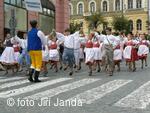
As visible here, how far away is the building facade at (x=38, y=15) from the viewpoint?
2800 centimetres

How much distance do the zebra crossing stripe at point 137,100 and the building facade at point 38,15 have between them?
507 inches

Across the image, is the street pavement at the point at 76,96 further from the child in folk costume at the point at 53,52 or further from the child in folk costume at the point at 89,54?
the child in folk costume at the point at 53,52

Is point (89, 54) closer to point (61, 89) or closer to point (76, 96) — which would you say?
point (61, 89)

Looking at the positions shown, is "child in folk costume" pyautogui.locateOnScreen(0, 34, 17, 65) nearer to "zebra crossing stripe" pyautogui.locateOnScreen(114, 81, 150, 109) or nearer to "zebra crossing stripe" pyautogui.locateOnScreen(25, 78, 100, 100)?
"zebra crossing stripe" pyautogui.locateOnScreen(25, 78, 100, 100)

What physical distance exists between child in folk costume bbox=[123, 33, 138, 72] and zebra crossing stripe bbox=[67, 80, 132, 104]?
5690 mm

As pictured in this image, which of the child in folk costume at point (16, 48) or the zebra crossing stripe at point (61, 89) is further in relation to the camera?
the child in folk costume at point (16, 48)

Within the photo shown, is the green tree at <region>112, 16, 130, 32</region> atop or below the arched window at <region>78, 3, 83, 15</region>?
below

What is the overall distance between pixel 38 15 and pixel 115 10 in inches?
2069

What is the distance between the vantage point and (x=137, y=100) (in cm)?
1073

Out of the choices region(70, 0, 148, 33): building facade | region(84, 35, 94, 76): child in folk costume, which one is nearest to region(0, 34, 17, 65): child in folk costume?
region(84, 35, 94, 76): child in folk costume

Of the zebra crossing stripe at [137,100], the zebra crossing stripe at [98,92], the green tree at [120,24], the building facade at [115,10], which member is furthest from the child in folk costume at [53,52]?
the building facade at [115,10]

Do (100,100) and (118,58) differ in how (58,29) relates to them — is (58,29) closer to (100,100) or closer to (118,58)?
(118,58)

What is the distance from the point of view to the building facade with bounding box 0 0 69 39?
28002 millimetres

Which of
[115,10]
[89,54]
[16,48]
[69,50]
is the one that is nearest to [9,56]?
[16,48]
